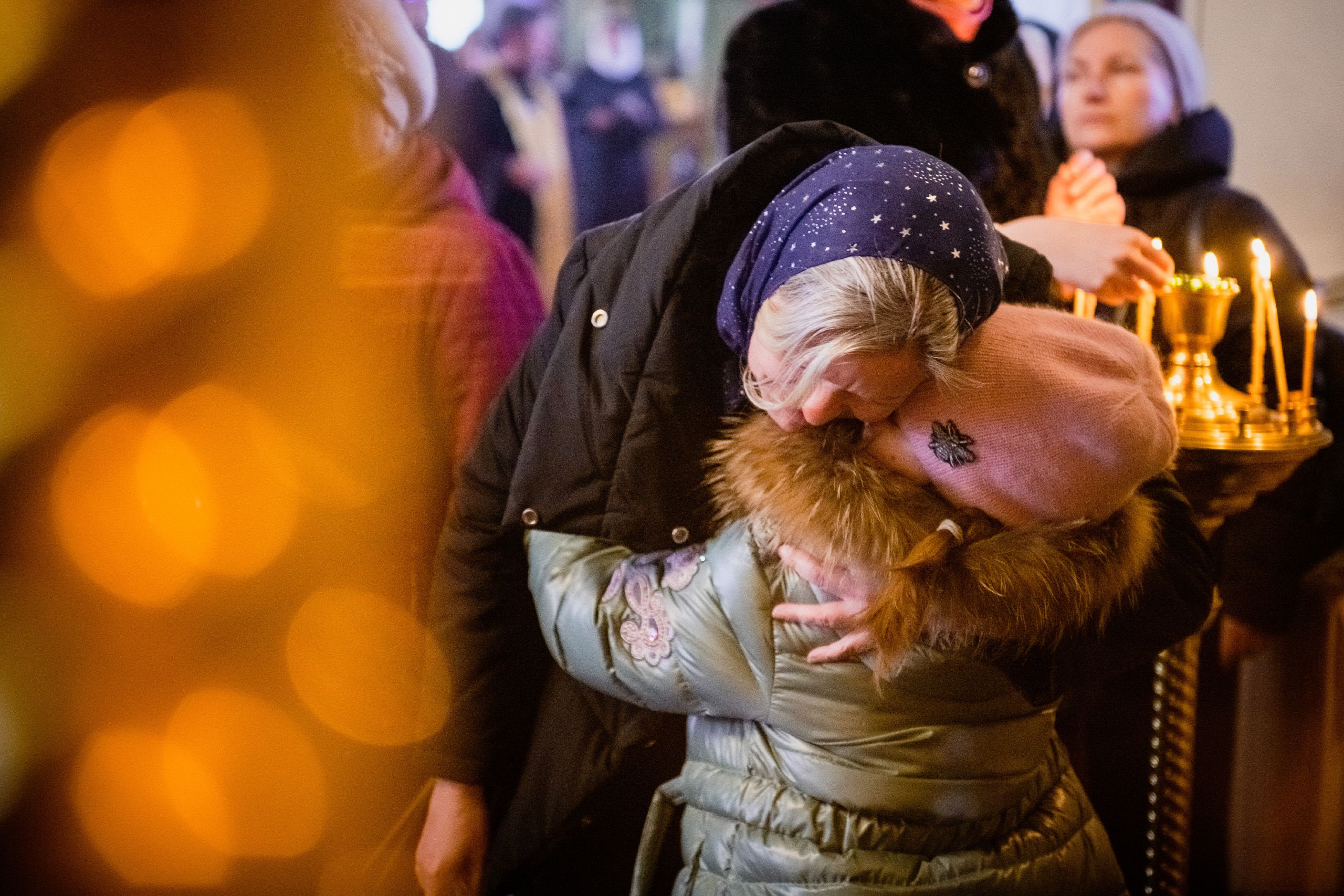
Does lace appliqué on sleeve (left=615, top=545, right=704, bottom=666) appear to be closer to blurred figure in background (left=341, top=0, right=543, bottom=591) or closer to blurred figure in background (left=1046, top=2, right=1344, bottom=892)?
blurred figure in background (left=341, top=0, right=543, bottom=591)

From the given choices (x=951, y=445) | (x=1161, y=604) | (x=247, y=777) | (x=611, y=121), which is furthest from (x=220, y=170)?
(x=611, y=121)

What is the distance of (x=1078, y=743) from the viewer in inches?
57.8

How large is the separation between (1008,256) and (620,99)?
6.82ft

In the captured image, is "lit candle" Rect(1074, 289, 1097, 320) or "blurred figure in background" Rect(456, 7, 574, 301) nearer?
"lit candle" Rect(1074, 289, 1097, 320)

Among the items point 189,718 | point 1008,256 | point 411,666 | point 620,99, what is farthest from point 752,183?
point 620,99

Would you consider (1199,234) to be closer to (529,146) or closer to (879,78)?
(879,78)

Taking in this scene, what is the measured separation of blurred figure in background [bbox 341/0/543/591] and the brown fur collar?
1.70 ft

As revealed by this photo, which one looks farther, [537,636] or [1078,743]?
[1078,743]

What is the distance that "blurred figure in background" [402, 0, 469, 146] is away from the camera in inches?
47.6

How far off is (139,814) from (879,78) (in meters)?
1.27

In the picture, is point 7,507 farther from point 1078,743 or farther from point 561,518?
point 1078,743

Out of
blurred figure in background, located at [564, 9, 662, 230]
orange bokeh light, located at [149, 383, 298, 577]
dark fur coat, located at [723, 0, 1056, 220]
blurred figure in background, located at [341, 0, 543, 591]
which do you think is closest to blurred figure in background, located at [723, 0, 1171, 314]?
dark fur coat, located at [723, 0, 1056, 220]

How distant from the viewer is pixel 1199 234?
1.46 metres

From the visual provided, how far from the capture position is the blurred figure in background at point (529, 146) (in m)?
2.19
